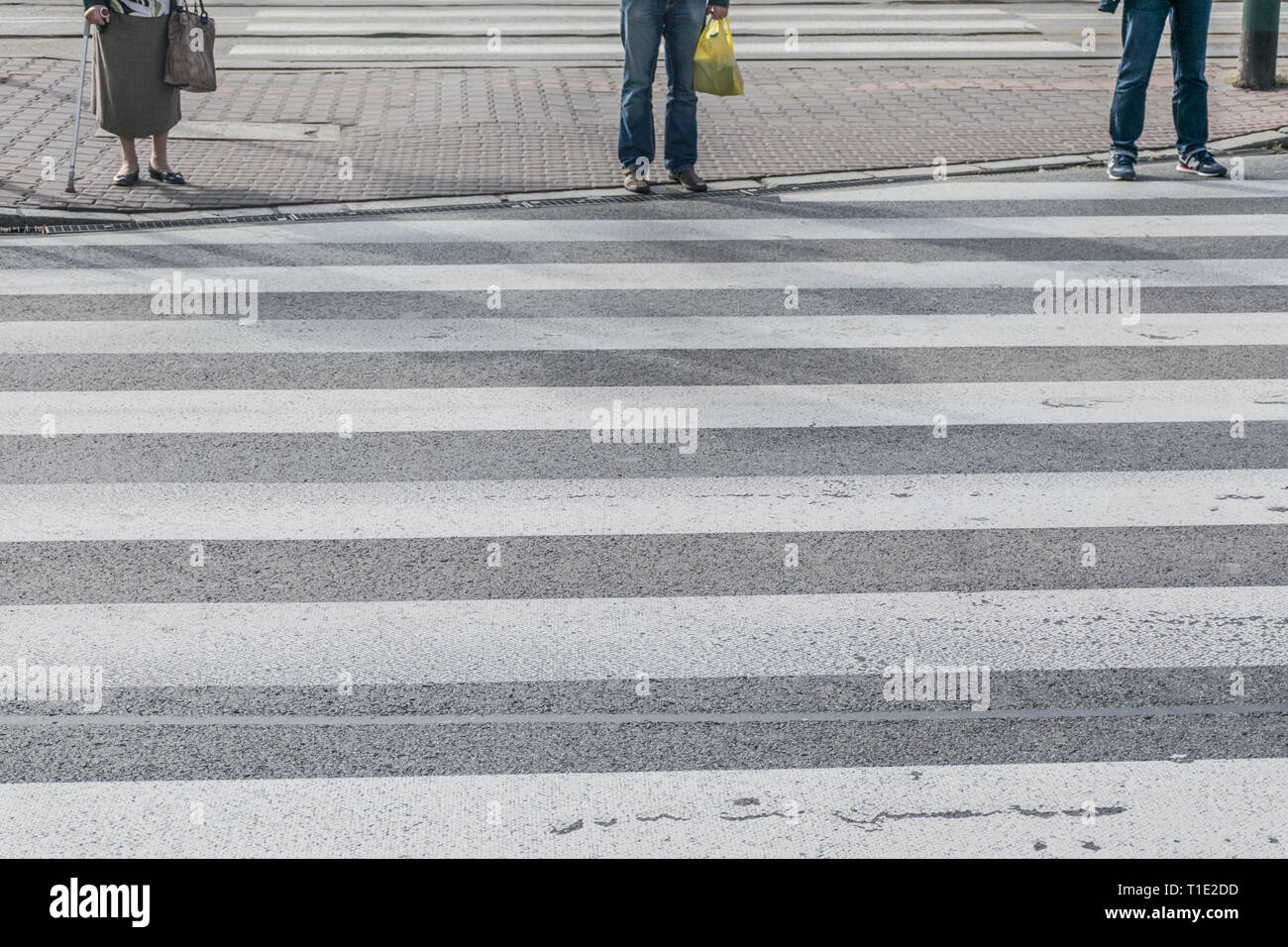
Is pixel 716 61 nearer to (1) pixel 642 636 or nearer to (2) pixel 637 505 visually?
(2) pixel 637 505

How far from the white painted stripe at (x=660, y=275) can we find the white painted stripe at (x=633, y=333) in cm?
54

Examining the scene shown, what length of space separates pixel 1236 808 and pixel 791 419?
283cm

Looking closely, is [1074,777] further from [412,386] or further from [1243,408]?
[412,386]

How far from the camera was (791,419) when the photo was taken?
20.6 ft

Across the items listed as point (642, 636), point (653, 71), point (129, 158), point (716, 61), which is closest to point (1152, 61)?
point (716, 61)

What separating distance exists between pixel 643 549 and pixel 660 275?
10.8 ft

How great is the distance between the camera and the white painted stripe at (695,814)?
11.9 ft

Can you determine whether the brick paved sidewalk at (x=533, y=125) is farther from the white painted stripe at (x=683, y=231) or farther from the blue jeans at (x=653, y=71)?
the white painted stripe at (x=683, y=231)

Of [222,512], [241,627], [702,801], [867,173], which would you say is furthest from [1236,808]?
[867,173]

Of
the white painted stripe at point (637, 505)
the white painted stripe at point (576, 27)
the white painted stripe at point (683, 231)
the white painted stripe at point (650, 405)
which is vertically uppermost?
the white painted stripe at point (576, 27)

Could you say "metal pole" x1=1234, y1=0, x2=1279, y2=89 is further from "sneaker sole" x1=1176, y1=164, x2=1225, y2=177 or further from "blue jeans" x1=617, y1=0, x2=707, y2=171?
"blue jeans" x1=617, y1=0, x2=707, y2=171

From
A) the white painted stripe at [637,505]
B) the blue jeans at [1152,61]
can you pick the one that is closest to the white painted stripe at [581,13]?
the blue jeans at [1152,61]

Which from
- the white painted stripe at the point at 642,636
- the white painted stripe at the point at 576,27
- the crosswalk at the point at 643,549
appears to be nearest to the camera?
the crosswalk at the point at 643,549

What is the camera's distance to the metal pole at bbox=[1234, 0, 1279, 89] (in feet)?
40.2
